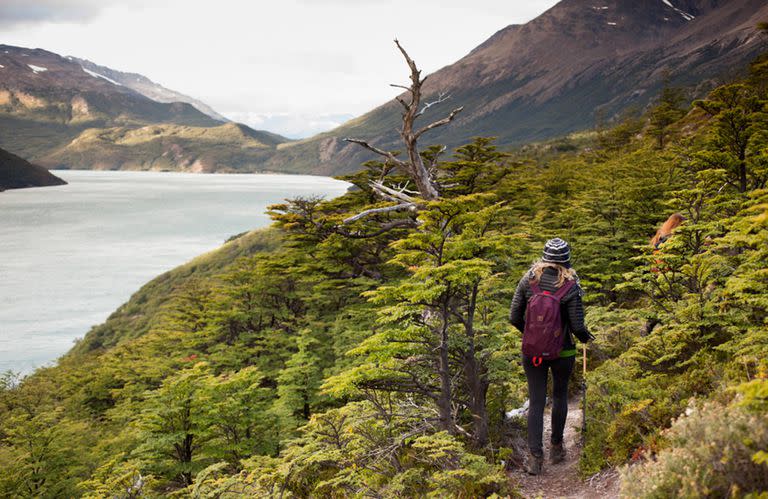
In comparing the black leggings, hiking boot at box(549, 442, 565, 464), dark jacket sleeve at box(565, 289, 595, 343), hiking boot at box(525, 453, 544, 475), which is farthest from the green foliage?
hiking boot at box(549, 442, 565, 464)

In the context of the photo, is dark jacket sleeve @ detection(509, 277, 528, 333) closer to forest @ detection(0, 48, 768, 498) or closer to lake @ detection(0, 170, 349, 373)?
forest @ detection(0, 48, 768, 498)

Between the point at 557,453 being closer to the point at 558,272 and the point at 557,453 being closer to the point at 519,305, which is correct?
the point at 519,305

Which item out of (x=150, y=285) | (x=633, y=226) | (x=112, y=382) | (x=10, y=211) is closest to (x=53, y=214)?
(x=10, y=211)

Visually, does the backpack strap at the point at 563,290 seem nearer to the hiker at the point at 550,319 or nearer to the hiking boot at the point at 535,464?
the hiker at the point at 550,319

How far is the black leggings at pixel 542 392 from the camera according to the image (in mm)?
5027

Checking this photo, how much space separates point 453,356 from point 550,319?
8.73 feet

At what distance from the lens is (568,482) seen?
213 inches

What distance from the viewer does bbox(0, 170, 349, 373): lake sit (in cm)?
6669

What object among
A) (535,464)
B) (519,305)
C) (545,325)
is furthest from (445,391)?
(545,325)

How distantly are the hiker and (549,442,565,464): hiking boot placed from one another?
0.84 metres

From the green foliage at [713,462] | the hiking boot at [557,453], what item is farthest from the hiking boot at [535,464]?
the green foliage at [713,462]

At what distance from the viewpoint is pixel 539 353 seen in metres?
4.87

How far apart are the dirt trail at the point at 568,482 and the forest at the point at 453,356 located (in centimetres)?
25

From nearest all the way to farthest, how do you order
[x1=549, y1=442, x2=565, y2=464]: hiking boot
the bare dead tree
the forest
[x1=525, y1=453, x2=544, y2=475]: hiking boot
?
the forest, [x1=525, y1=453, x2=544, y2=475]: hiking boot, [x1=549, y1=442, x2=565, y2=464]: hiking boot, the bare dead tree
